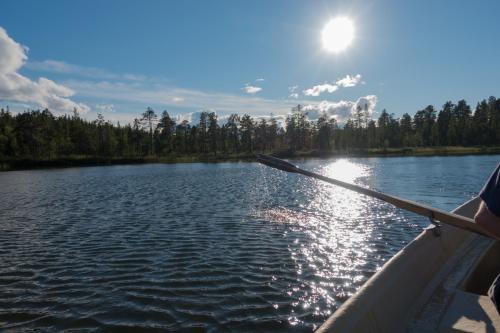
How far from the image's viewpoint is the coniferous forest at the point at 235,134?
127 m

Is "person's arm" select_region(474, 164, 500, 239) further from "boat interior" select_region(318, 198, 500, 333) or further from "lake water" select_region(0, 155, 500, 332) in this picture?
"lake water" select_region(0, 155, 500, 332)

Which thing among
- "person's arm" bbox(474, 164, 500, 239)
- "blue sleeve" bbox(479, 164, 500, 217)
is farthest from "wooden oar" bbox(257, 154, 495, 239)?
"blue sleeve" bbox(479, 164, 500, 217)

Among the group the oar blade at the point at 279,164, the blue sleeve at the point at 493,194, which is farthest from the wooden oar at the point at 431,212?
the blue sleeve at the point at 493,194

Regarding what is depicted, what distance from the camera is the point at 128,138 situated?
154 meters

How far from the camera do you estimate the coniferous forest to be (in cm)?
12712

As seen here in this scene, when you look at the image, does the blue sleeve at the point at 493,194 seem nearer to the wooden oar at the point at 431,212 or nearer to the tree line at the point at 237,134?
the wooden oar at the point at 431,212

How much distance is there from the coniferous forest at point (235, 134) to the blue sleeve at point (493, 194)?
430ft

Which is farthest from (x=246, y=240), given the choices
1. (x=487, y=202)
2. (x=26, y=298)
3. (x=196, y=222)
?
(x=487, y=202)

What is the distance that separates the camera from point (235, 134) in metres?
172

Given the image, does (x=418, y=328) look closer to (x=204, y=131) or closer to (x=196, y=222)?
(x=196, y=222)

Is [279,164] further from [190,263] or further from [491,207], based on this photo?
[190,263]

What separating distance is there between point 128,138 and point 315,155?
2927 inches

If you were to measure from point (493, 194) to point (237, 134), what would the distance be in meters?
171

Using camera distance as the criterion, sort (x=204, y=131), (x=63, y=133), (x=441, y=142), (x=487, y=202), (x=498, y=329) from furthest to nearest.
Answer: (x=441, y=142)
(x=204, y=131)
(x=63, y=133)
(x=498, y=329)
(x=487, y=202)
